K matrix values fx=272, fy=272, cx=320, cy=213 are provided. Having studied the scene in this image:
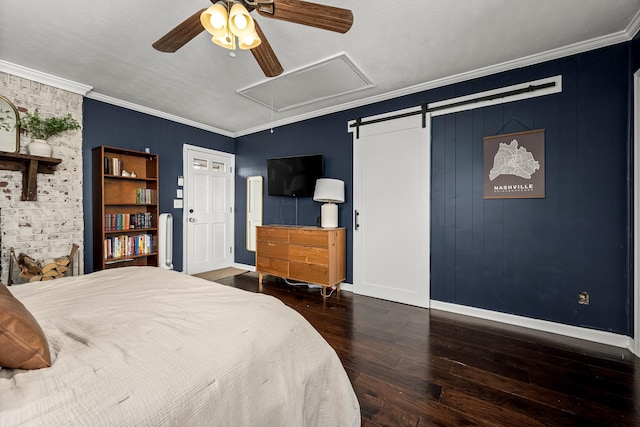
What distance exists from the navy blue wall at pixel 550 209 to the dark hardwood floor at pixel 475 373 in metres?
0.33

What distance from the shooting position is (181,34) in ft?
5.44

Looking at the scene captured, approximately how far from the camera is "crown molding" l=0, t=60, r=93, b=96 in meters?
2.66

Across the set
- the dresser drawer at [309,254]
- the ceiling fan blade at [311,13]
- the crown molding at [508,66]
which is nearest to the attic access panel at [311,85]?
the crown molding at [508,66]

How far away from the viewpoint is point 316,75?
9.34ft

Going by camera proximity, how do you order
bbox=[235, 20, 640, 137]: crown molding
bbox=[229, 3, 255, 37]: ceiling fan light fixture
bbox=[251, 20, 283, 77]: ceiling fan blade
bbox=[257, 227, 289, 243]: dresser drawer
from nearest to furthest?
bbox=[229, 3, 255, 37]: ceiling fan light fixture, bbox=[251, 20, 283, 77]: ceiling fan blade, bbox=[235, 20, 640, 137]: crown molding, bbox=[257, 227, 289, 243]: dresser drawer

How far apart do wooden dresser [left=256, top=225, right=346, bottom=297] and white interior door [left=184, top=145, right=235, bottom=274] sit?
1212 millimetres

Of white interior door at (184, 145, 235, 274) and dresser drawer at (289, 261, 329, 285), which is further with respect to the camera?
white interior door at (184, 145, 235, 274)

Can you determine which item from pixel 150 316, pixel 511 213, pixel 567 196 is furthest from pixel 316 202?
pixel 150 316

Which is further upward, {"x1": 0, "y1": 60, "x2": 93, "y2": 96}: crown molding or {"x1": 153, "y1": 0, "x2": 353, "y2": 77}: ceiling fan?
{"x1": 0, "y1": 60, "x2": 93, "y2": 96}: crown molding

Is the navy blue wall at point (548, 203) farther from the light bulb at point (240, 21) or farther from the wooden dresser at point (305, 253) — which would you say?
the light bulb at point (240, 21)

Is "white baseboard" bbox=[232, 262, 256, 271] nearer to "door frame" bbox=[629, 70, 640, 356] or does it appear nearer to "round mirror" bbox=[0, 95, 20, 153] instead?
"round mirror" bbox=[0, 95, 20, 153]

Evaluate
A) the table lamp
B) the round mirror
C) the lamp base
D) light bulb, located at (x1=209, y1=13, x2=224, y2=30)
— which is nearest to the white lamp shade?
the table lamp

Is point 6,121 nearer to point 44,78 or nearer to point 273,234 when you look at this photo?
point 44,78

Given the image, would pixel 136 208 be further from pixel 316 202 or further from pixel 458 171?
pixel 458 171
